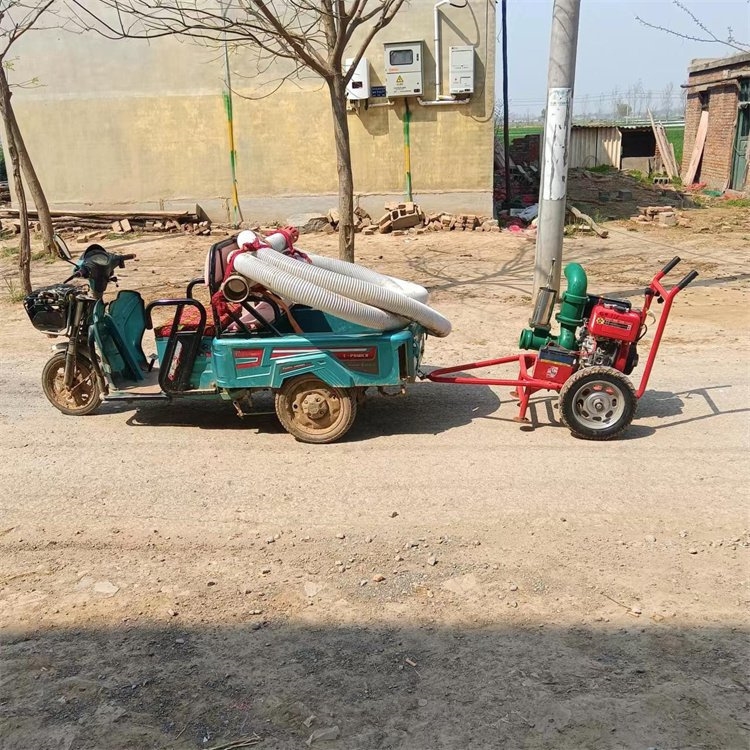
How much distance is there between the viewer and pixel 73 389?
6.09 m

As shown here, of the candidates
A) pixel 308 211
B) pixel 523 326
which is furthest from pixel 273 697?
pixel 308 211

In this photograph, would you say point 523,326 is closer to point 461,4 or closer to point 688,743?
point 688,743

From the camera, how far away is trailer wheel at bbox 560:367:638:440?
522 cm

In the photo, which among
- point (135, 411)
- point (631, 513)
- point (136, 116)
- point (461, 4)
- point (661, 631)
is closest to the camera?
point (661, 631)

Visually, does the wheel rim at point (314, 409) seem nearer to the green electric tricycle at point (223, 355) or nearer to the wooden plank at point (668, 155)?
the green electric tricycle at point (223, 355)

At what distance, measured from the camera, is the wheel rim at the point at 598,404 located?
5.26 meters

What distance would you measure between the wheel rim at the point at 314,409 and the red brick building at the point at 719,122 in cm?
1992

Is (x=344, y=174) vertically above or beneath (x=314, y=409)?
above

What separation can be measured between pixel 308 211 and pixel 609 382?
13.6 metres

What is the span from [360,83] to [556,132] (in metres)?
9.14

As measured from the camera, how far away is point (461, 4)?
1572cm

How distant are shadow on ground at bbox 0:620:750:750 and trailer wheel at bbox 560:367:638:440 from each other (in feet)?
7.22

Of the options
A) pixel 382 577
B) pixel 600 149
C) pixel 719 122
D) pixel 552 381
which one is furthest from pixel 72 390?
pixel 600 149

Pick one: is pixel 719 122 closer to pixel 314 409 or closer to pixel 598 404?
pixel 598 404
